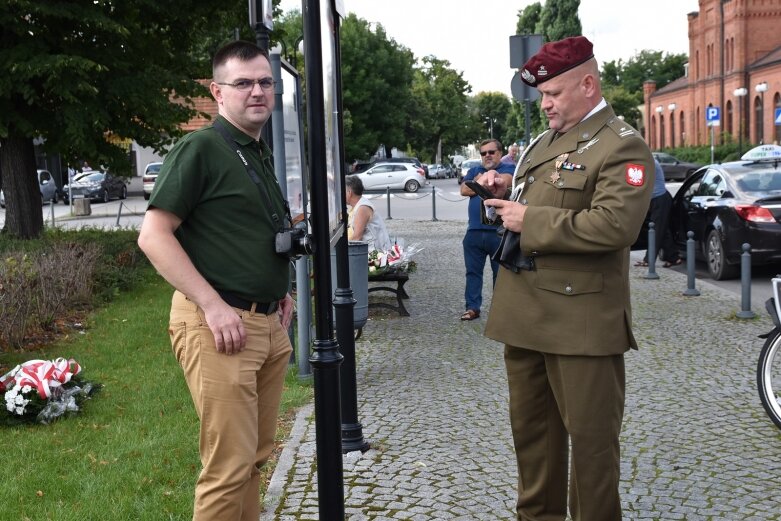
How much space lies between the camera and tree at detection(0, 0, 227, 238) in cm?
1230

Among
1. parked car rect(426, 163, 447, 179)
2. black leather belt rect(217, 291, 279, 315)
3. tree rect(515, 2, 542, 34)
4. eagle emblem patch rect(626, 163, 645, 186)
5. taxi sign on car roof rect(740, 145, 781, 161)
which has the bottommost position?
black leather belt rect(217, 291, 279, 315)

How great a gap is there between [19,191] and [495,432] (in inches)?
444

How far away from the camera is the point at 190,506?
14.5ft

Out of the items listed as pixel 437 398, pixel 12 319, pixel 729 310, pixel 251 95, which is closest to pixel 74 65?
pixel 12 319

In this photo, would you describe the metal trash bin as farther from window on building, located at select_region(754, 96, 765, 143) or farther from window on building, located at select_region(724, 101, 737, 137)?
window on building, located at select_region(724, 101, 737, 137)

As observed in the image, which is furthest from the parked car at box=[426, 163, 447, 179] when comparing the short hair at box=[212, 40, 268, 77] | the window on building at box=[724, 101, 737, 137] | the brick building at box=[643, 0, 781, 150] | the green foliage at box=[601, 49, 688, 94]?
the short hair at box=[212, 40, 268, 77]

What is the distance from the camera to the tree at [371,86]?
64812 mm

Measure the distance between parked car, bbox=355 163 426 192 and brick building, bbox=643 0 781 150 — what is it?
20684mm

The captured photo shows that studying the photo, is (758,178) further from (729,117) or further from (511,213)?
(729,117)

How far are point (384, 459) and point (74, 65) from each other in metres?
8.63

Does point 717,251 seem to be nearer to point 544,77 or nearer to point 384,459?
point 384,459

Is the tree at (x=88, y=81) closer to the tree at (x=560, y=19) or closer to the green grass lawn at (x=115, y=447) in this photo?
the green grass lawn at (x=115, y=447)

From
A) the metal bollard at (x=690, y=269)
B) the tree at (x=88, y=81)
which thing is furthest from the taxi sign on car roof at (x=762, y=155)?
the tree at (x=88, y=81)

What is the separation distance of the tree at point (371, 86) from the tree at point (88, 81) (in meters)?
47.5
